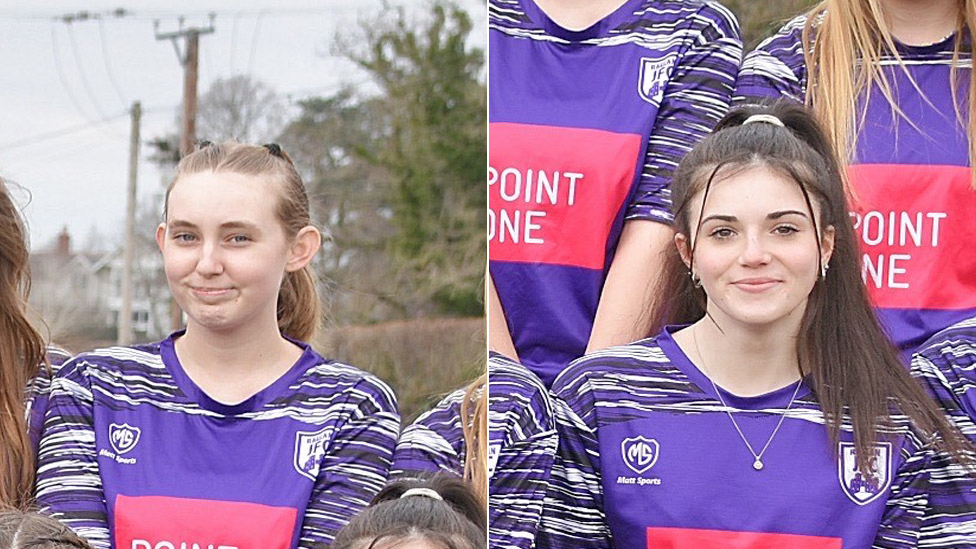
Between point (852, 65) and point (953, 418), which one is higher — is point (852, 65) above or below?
above

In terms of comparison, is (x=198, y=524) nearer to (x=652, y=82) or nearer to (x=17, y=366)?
(x=17, y=366)

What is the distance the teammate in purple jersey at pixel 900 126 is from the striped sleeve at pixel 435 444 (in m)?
0.45

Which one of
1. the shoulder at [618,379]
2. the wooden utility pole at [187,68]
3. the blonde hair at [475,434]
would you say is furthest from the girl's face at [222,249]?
the wooden utility pole at [187,68]

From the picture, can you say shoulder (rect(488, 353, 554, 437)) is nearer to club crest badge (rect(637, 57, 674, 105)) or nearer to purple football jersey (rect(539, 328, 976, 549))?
purple football jersey (rect(539, 328, 976, 549))

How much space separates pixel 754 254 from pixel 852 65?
0.27m

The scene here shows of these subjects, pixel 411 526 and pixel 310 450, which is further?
pixel 310 450

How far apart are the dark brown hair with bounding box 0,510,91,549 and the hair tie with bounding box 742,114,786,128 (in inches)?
28.5

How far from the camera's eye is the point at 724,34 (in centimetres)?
137

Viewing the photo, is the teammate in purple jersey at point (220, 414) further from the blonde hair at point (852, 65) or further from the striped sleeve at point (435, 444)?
the blonde hair at point (852, 65)

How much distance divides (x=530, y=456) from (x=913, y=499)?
351 mm

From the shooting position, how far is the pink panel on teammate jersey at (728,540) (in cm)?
113

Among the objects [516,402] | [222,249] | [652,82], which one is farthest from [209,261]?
[652,82]

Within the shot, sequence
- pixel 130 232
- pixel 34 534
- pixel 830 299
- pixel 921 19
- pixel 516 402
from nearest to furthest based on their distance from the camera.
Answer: pixel 34 534 → pixel 516 402 → pixel 830 299 → pixel 921 19 → pixel 130 232

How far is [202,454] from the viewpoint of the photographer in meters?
1.27
